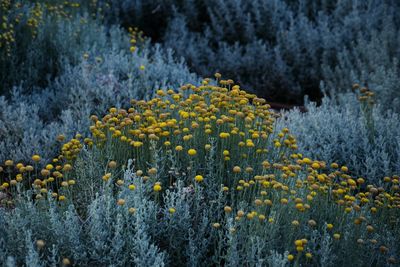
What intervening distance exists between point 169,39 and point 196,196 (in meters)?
4.21

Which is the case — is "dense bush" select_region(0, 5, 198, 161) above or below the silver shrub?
above

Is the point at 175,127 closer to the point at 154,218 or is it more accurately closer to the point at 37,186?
the point at 154,218

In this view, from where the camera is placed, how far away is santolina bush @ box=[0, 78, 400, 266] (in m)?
2.38

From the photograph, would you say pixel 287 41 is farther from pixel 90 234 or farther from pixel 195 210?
pixel 90 234

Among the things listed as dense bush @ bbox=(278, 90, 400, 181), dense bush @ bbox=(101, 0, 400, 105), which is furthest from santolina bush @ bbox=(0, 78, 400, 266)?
dense bush @ bbox=(101, 0, 400, 105)

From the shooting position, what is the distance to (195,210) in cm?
267

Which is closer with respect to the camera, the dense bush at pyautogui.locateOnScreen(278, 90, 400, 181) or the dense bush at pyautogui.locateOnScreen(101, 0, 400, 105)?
the dense bush at pyautogui.locateOnScreen(278, 90, 400, 181)

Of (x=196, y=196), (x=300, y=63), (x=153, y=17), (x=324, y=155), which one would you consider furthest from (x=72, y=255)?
(x=153, y=17)

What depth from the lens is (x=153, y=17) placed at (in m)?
7.13

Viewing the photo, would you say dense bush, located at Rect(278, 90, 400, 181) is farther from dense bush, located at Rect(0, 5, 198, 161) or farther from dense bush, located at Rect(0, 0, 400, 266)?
dense bush, located at Rect(0, 5, 198, 161)

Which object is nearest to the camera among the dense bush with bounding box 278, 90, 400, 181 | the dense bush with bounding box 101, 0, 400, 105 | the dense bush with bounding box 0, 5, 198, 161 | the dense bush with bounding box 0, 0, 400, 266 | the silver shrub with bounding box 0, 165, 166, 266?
the silver shrub with bounding box 0, 165, 166, 266

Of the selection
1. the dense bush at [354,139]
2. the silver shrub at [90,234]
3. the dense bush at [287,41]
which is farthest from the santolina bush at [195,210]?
the dense bush at [287,41]

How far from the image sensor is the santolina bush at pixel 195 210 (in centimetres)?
238

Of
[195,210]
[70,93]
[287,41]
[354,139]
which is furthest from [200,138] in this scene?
[287,41]
